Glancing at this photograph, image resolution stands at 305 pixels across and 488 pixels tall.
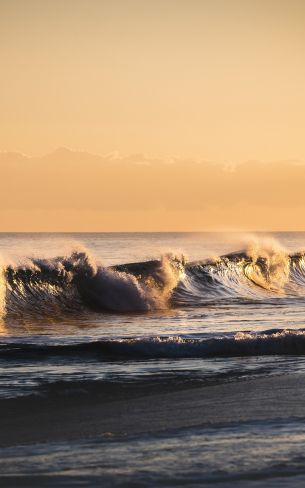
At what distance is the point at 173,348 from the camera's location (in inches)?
579

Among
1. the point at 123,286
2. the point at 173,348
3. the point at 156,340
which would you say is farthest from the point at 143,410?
the point at 123,286

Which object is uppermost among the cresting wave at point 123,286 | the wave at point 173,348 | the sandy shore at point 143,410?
the cresting wave at point 123,286

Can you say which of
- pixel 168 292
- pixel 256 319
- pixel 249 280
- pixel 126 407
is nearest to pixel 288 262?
pixel 249 280

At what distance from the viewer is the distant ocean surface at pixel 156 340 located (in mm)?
7617

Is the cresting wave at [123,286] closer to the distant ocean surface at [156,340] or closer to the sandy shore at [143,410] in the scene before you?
the distant ocean surface at [156,340]

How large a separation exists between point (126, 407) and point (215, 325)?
32.3 feet

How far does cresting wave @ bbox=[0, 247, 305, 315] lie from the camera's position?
2534cm

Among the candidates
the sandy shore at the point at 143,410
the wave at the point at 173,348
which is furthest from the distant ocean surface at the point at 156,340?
the sandy shore at the point at 143,410

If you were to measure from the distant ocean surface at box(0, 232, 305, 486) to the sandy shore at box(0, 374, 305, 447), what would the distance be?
43cm

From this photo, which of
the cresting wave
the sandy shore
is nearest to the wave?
the sandy shore

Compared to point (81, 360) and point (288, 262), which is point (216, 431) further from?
point (288, 262)

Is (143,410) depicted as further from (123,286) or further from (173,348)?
(123,286)

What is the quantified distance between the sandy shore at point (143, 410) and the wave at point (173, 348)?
2.95m

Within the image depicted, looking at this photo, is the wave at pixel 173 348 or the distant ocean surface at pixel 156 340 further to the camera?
the wave at pixel 173 348
